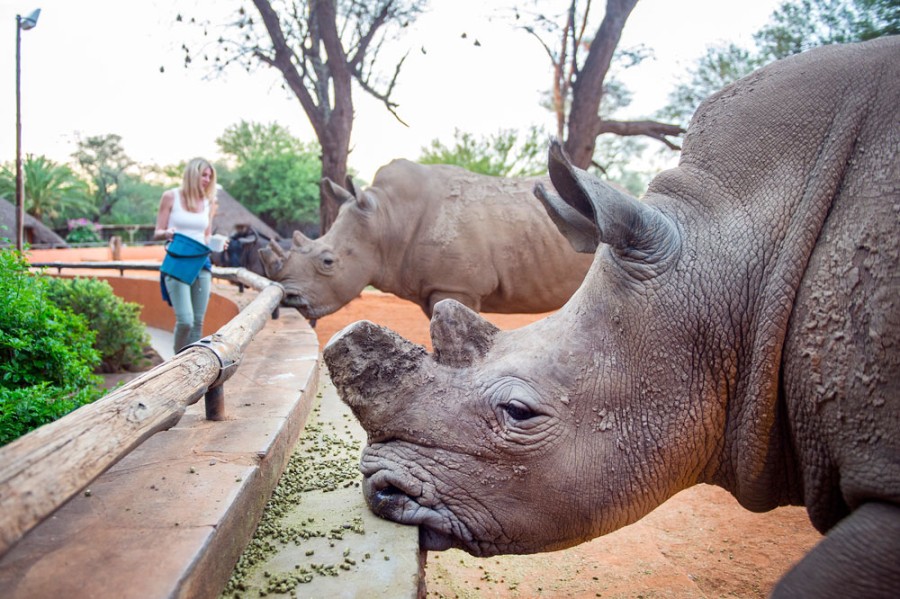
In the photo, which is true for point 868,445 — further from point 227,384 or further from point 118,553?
point 227,384

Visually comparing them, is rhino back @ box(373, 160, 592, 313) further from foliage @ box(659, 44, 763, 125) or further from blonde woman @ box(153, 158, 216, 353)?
foliage @ box(659, 44, 763, 125)

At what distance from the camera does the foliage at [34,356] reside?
141 inches

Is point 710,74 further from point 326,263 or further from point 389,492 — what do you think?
point 389,492

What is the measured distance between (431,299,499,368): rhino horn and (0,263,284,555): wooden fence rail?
98 centimetres

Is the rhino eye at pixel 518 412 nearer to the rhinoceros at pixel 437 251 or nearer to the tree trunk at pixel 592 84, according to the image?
the rhinoceros at pixel 437 251

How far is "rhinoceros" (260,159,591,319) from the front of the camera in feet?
25.2

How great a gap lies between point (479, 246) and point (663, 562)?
425 cm

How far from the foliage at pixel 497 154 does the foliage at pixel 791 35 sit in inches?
209

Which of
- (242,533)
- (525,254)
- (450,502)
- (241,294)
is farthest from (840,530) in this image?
(241,294)

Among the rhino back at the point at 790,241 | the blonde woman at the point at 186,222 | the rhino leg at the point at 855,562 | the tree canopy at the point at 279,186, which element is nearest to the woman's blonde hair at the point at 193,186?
the blonde woman at the point at 186,222

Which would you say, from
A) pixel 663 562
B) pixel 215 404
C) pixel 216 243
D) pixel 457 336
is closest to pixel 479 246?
pixel 216 243

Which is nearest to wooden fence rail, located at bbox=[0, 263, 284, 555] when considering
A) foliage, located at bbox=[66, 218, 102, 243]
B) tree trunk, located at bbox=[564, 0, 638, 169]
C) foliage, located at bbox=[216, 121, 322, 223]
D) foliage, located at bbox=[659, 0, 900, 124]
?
foliage, located at bbox=[659, 0, 900, 124]

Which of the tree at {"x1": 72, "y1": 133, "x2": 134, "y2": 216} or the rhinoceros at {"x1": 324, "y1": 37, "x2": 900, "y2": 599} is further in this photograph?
the tree at {"x1": 72, "y1": 133, "x2": 134, "y2": 216}

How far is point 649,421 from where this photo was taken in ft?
8.05
